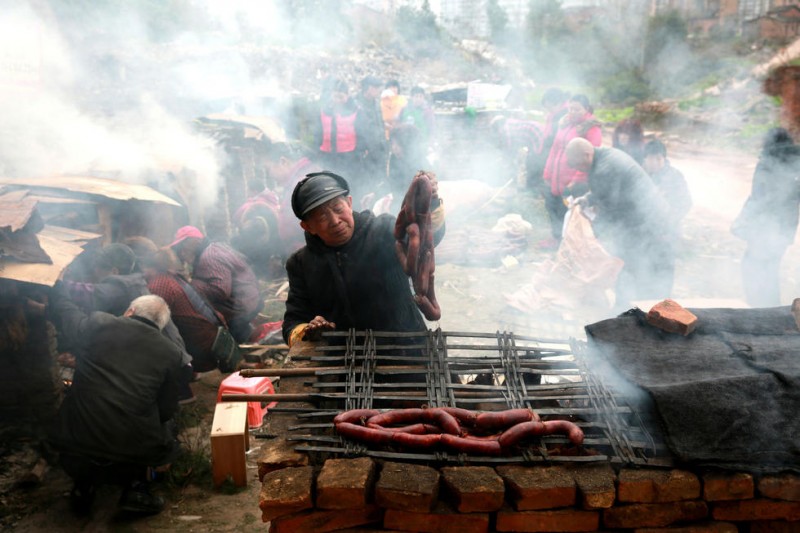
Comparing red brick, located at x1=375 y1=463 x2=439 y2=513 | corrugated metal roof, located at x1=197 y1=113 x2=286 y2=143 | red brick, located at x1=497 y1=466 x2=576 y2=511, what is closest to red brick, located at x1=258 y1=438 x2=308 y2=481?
red brick, located at x1=375 y1=463 x2=439 y2=513

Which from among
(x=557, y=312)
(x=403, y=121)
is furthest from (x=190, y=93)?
(x=557, y=312)

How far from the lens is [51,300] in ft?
15.1

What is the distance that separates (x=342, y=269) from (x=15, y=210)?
3.12 metres

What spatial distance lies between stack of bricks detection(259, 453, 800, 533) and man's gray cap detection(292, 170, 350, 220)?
1336 mm

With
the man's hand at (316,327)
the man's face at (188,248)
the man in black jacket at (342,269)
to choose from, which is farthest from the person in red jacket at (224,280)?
the man's hand at (316,327)

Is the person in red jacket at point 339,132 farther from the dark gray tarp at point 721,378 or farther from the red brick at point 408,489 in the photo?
the red brick at point 408,489

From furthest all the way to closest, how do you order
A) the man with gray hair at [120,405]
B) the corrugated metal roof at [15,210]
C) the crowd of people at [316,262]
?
the corrugated metal roof at [15,210] → the man with gray hair at [120,405] → the crowd of people at [316,262]

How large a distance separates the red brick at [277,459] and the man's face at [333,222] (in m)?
1.24

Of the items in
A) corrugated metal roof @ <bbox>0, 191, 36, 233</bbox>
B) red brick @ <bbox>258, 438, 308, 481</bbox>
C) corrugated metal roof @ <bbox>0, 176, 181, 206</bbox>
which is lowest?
red brick @ <bbox>258, 438, 308, 481</bbox>

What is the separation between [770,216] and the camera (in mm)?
6434

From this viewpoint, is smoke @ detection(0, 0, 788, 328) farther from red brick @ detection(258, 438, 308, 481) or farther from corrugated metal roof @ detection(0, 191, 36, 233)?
red brick @ detection(258, 438, 308, 481)

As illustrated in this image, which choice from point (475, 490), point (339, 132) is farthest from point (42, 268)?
point (339, 132)

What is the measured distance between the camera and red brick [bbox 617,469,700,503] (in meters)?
2.15

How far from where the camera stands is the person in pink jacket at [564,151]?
25.8ft
